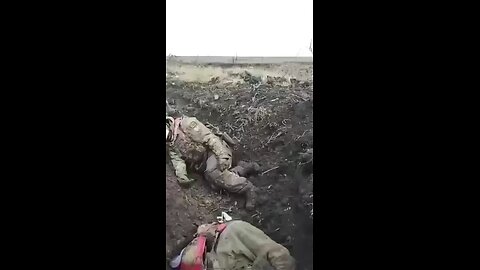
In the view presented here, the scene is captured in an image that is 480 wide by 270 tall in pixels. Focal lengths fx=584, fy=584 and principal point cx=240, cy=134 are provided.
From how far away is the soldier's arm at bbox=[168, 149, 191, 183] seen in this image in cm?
271

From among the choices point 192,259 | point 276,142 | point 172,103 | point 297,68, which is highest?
point 297,68

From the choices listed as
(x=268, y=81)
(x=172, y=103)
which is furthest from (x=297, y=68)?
(x=172, y=103)

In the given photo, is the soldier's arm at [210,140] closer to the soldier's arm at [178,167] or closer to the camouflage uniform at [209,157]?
the camouflage uniform at [209,157]

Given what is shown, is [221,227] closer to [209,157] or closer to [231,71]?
[209,157]

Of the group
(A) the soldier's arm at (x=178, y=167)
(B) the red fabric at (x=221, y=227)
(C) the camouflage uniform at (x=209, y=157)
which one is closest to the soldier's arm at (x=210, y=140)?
(C) the camouflage uniform at (x=209, y=157)

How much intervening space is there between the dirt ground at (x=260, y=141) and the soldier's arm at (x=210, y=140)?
1.4 inches

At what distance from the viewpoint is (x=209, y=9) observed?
273cm

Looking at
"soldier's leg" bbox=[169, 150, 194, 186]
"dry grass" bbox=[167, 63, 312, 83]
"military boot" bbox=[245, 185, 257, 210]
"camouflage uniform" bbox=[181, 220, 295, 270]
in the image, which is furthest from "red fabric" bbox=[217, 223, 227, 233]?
"dry grass" bbox=[167, 63, 312, 83]

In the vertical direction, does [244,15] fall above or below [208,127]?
above

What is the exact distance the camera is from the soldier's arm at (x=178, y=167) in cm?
271

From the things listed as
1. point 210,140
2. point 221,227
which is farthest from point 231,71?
point 221,227

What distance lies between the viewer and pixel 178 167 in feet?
8.90

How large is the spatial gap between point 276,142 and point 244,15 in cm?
61

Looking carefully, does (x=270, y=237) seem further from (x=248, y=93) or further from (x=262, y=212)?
(x=248, y=93)
